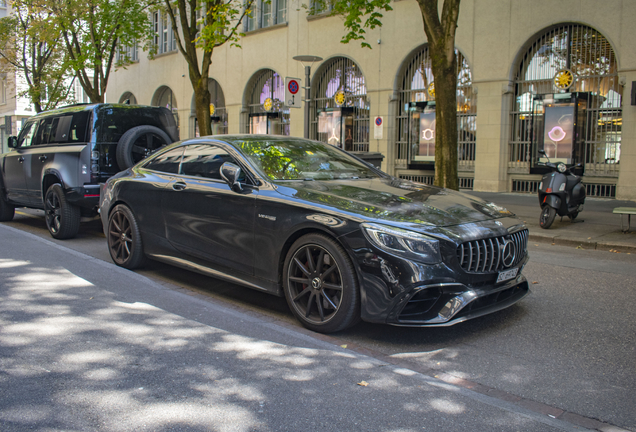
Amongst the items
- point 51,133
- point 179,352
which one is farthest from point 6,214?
point 179,352

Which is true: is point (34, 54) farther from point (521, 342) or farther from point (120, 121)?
point (521, 342)

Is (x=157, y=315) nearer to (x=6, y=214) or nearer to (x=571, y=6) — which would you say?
(x=6, y=214)

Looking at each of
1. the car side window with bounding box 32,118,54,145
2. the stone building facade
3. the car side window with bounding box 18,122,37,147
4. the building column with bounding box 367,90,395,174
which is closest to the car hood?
the car side window with bounding box 32,118,54,145

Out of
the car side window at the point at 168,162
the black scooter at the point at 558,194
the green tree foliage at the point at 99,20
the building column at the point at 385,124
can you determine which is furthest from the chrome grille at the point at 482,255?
the green tree foliage at the point at 99,20

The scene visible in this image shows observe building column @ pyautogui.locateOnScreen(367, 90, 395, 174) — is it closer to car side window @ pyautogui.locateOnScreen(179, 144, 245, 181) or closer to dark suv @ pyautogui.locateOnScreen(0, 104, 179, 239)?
dark suv @ pyautogui.locateOnScreen(0, 104, 179, 239)

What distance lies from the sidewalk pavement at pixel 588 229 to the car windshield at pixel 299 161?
4.72 m

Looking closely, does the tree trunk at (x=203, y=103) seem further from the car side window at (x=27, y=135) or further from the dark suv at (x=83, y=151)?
the dark suv at (x=83, y=151)

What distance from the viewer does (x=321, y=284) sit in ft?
13.6

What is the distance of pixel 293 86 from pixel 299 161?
1036cm

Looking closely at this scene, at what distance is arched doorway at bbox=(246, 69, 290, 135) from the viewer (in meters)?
26.1

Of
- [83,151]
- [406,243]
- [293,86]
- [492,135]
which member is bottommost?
[406,243]

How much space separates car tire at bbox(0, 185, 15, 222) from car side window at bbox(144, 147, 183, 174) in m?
5.75

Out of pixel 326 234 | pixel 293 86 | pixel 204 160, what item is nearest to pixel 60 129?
pixel 204 160

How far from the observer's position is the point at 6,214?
1070 cm
